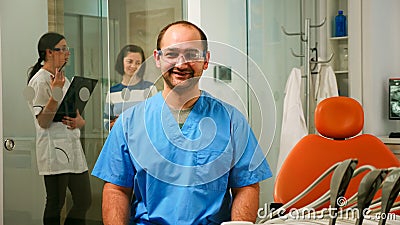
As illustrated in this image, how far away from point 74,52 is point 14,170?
0.65 metres

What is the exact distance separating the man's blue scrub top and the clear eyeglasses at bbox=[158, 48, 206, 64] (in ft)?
0.64

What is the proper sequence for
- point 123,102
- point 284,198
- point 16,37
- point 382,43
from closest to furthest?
point 284,198
point 16,37
point 123,102
point 382,43

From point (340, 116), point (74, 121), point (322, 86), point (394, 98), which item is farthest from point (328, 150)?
point (394, 98)

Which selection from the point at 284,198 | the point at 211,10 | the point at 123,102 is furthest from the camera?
the point at 211,10

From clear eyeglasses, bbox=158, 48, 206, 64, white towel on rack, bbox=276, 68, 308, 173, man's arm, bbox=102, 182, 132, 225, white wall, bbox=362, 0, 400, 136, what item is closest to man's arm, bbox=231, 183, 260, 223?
man's arm, bbox=102, 182, 132, 225

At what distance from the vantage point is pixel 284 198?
231 centimetres

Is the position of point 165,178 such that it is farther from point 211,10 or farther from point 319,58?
point 319,58

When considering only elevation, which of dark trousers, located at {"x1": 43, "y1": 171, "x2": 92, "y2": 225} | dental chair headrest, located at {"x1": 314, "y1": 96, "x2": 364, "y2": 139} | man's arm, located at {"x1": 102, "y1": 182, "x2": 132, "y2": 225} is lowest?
dark trousers, located at {"x1": 43, "y1": 171, "x2": 92, "y2": 225}

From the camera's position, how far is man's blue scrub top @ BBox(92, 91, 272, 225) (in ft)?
5.96

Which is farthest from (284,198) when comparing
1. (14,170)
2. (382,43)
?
(382,43)

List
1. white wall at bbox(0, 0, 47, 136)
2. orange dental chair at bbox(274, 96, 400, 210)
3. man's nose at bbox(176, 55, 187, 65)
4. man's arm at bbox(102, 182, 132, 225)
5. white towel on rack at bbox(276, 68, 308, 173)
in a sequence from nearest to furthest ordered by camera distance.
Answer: man's nose at bbox(176, 55, 187, 65), man's arm at bbox(102, 182, 132, 225), orange dental chair at bbox(274, 96, 400, 210), white wall at bbox(0, 0, 47, 136), white towel on rack at bbox(276, 68, 308, 173)

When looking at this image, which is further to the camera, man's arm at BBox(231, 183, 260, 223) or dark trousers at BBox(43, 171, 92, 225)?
dark trousers at BBox(43, 171, 92, 225)

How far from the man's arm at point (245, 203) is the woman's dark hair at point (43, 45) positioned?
4.75 ft

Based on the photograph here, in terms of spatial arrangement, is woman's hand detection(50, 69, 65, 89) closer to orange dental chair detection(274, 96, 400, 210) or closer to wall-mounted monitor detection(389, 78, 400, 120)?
orange dental chair detection(274, 96, 400, 210)
